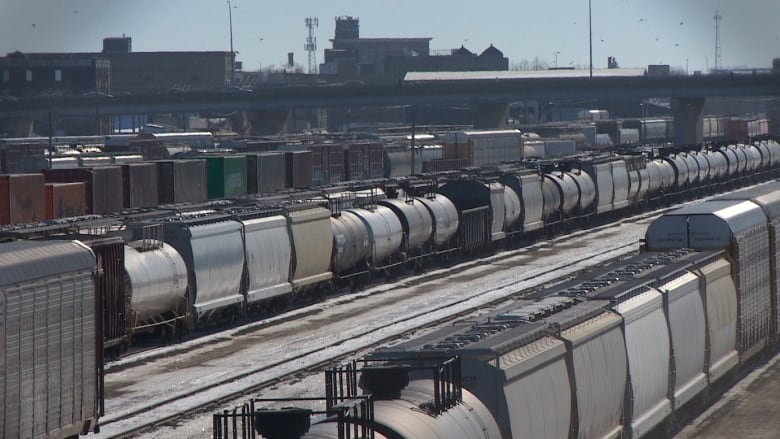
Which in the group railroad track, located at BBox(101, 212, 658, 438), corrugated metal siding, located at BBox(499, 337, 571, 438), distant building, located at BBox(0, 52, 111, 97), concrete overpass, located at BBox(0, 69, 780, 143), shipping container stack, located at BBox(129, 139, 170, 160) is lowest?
railroad track, located at BBox(101, 212, 658, 438)

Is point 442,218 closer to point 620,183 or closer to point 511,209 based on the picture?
point 511,209

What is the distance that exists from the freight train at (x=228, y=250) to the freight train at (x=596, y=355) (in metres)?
3.93

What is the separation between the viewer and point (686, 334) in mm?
25188

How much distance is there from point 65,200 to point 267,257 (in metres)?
13.6

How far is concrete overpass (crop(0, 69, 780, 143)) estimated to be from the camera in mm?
146250

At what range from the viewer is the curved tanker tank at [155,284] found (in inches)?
1374

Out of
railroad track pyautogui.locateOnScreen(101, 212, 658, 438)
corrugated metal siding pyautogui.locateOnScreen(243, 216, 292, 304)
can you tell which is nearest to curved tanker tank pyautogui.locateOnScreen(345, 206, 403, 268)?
railroad track pyautogui.locateOnScreen(101, 212, 658, 438)

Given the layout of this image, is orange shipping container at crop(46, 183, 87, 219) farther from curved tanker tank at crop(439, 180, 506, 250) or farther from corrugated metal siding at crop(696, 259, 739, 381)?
corrugated metal siding at crop(696, 259, 739, 381)

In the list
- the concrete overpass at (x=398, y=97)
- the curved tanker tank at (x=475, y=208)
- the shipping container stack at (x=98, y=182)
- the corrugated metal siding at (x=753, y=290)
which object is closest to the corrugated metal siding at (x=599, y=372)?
the corrugated metal siding at (x=753, y=290)

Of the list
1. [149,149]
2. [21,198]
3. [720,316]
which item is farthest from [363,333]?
[149,149]

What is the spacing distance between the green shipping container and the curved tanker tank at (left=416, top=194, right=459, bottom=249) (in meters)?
13.6

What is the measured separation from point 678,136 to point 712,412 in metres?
128

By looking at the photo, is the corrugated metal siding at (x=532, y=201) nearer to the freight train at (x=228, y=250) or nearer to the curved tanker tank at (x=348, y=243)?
the freight train at (x=228, y=250)

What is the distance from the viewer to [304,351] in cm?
3575
